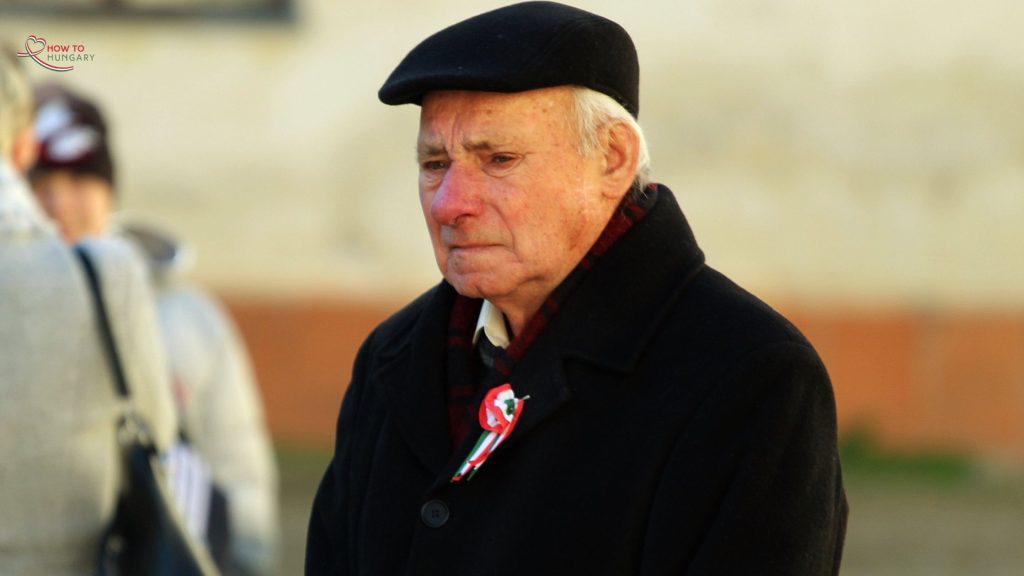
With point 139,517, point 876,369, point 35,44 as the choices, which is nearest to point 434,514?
point 139,517

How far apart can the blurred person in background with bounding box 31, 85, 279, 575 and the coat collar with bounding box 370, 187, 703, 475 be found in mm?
2162

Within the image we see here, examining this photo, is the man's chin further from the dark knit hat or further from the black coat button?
the dark knit hat

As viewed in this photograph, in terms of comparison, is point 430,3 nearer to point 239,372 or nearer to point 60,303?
point 239,372

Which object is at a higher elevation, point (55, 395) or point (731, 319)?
point (731, 319)

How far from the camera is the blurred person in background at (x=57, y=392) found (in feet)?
9.83

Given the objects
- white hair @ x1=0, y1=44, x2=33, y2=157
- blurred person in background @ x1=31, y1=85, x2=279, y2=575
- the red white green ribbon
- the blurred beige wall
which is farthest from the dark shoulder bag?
the blurred beige wall

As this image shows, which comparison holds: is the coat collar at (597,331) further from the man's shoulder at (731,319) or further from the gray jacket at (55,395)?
the gray jacket at (55,395)

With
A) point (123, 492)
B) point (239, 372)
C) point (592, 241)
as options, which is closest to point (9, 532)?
point (123, 492)

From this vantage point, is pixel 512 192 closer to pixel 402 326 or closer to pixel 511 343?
pixel 511 343

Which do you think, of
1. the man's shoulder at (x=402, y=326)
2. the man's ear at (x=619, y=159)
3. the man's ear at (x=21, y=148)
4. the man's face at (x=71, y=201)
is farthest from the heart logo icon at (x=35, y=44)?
the man's ear at (x=619, y=159)

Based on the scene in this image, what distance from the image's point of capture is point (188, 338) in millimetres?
4746

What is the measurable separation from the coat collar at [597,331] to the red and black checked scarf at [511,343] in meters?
0.01

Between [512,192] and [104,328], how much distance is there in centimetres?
103

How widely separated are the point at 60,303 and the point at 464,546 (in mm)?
1080
